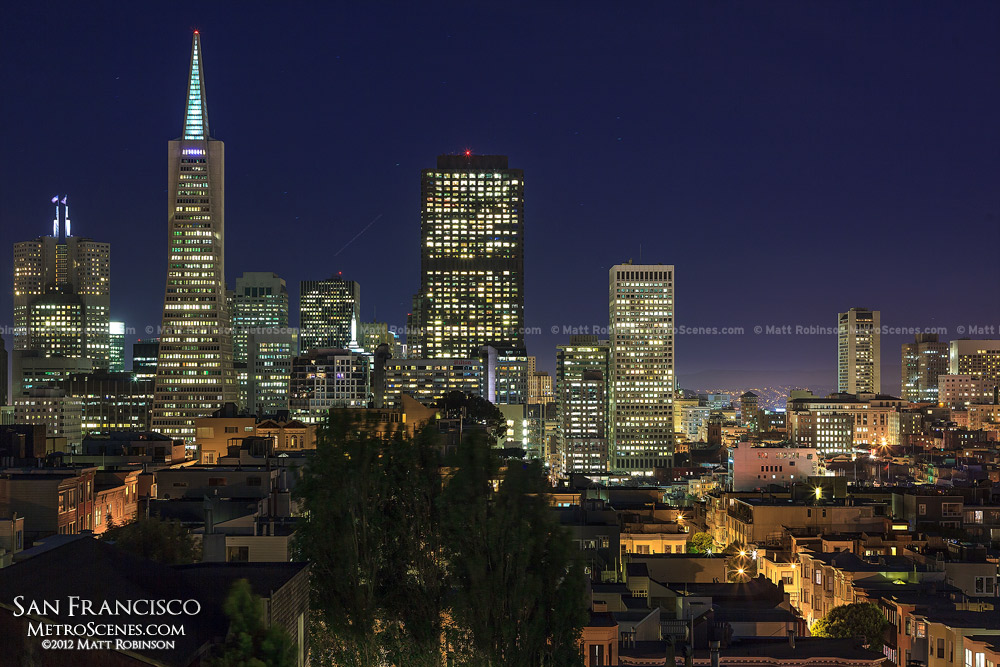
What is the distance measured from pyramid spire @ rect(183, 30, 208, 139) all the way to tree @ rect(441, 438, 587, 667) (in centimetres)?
15298

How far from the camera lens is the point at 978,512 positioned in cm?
6775

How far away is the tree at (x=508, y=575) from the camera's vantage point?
55.3 ft

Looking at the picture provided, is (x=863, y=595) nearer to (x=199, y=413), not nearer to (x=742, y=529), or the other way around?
(x=742, y=529)

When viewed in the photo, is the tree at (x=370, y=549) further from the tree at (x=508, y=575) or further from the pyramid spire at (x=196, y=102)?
the pyramid spire at (x=196, y=102)

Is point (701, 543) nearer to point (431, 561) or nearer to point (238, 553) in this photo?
point (238, 553)

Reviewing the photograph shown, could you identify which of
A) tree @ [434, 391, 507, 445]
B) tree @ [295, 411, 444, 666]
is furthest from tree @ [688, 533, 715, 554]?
tree @ [295, 411, 444, 666]

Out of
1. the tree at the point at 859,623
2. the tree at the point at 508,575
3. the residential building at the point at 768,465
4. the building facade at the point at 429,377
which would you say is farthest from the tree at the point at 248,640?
the building facade at the point at 429,377

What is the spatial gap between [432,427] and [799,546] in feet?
127

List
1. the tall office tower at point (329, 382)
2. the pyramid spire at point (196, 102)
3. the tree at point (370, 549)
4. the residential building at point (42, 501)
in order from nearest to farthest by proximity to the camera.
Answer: the tree at point (370, 549) < the residential building at point (42, 501) < the pyramid spire at point (196, 102) < the tall office tower at point (329, 382)

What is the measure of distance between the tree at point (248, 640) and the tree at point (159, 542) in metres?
17.9

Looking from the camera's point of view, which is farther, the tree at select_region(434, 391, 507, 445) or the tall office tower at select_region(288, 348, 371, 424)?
the tall office tower at select_region(288, 348, 371, 424)

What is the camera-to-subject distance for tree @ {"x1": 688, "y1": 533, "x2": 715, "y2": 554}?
62.6 m

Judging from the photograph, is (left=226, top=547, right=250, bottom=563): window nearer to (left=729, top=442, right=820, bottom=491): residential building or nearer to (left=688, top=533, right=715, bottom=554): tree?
(left=688, top=533, right=715, bottom=554): tree

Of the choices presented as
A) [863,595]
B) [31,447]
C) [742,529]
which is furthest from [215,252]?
[863,595]
